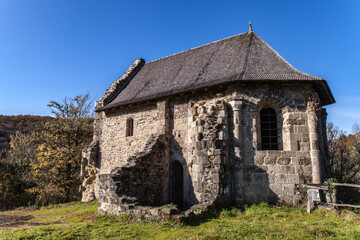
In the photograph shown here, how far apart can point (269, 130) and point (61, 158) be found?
13.1 metres

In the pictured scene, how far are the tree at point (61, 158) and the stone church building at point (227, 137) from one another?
→ 197 inches

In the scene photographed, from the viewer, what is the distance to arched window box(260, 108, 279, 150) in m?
11.2

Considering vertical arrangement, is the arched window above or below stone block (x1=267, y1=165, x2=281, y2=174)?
above

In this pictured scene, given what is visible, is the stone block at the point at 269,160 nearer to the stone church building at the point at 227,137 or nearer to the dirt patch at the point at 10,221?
the stone church building at the point at 227,137

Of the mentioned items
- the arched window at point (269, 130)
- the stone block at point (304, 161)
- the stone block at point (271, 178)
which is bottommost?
the stone block at point (271, 178)

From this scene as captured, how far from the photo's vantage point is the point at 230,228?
7258mm

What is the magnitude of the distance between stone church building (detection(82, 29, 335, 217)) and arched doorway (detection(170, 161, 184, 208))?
0.05 meters

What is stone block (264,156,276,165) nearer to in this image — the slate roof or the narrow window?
the slate roof

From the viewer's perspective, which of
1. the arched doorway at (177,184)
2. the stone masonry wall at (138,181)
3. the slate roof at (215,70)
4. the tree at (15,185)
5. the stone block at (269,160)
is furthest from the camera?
the tree at (15,185)

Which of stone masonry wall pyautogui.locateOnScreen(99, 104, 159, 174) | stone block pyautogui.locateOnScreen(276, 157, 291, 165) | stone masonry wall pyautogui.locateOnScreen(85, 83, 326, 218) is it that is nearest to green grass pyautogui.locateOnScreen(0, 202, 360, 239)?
stone masonry wall pyautogui.locateOnScreen(85, 83, 326, 218)

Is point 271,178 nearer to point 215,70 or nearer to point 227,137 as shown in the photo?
point 227,137

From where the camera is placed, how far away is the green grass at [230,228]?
6.62 metres

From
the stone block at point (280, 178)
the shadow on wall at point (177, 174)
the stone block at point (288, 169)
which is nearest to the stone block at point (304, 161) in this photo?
the stone block at point (288, 169)

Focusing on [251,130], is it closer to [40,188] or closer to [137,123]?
[137,123]
